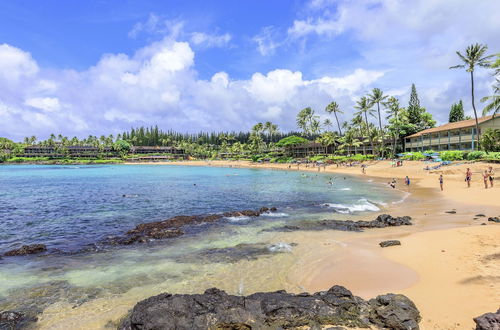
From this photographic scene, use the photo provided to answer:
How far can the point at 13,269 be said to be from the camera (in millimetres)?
11883

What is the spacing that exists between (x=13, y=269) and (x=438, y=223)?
22423 millimetres

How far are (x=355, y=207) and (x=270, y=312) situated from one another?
19.7 m

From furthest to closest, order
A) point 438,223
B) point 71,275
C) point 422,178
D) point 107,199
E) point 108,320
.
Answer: point 422,178 < point 107,199 < point 438,223 < point 71,275 < point 108,320

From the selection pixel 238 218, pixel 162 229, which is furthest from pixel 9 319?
pixel 238 218

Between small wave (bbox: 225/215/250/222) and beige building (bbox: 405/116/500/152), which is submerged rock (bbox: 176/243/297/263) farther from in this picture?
beige building (bbox: 405/116/500/152)

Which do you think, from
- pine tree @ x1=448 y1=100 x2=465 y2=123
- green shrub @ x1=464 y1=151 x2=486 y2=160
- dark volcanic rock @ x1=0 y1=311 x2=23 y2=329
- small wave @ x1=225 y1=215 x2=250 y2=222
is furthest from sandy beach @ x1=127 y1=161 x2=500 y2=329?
pine tree @ x1=448 y1=100 x2=465 y2=123

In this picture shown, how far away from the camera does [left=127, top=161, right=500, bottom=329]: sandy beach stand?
7.48 meters

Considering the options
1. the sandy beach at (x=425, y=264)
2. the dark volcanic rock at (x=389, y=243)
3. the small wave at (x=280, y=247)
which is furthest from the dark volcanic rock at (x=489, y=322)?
the small wave at (x=280, y=247)

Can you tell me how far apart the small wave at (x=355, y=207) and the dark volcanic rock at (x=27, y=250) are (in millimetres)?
20059

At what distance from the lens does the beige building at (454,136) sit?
5619 cm

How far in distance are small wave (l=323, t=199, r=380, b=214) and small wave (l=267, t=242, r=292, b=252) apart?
10.2 m

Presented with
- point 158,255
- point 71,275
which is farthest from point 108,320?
point 158,255

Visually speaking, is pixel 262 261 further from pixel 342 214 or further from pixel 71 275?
pixel 342 214

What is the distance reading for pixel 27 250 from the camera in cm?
1398
